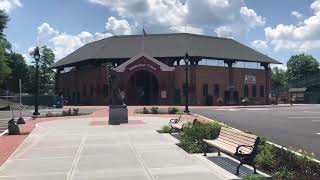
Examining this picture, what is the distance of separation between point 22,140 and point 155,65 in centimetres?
5043

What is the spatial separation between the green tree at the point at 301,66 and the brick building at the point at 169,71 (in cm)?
6834

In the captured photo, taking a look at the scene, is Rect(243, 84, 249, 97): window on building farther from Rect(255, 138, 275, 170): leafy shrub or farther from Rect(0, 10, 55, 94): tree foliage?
Rect(255, 138, 275, 170): leafy shrub

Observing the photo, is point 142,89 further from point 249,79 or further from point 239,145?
point 239,145

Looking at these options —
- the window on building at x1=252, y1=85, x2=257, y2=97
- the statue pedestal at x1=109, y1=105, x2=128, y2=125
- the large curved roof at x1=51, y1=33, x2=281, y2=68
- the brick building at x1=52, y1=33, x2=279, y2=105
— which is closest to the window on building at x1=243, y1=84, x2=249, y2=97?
the brick building at x1=52, y1=33, x2=279, y2=105

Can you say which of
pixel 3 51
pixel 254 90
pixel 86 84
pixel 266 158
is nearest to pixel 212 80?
pixel 254 90

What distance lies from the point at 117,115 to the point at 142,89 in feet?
146

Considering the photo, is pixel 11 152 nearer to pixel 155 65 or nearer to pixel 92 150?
pixel 92 150

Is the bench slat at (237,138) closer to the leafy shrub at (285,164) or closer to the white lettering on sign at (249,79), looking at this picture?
the leafy shrub at (285,164)

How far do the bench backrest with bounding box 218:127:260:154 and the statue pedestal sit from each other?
14017 mm

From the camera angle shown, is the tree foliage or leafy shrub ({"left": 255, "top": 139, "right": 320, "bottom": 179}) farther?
the tree foliage

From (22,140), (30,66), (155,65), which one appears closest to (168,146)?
(22,140)

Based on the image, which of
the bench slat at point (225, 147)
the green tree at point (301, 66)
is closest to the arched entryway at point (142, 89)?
the bench slat at point (225, 147)

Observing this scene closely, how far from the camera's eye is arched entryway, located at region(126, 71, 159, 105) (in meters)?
71.1

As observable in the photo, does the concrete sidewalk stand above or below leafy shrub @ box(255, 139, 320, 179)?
below
